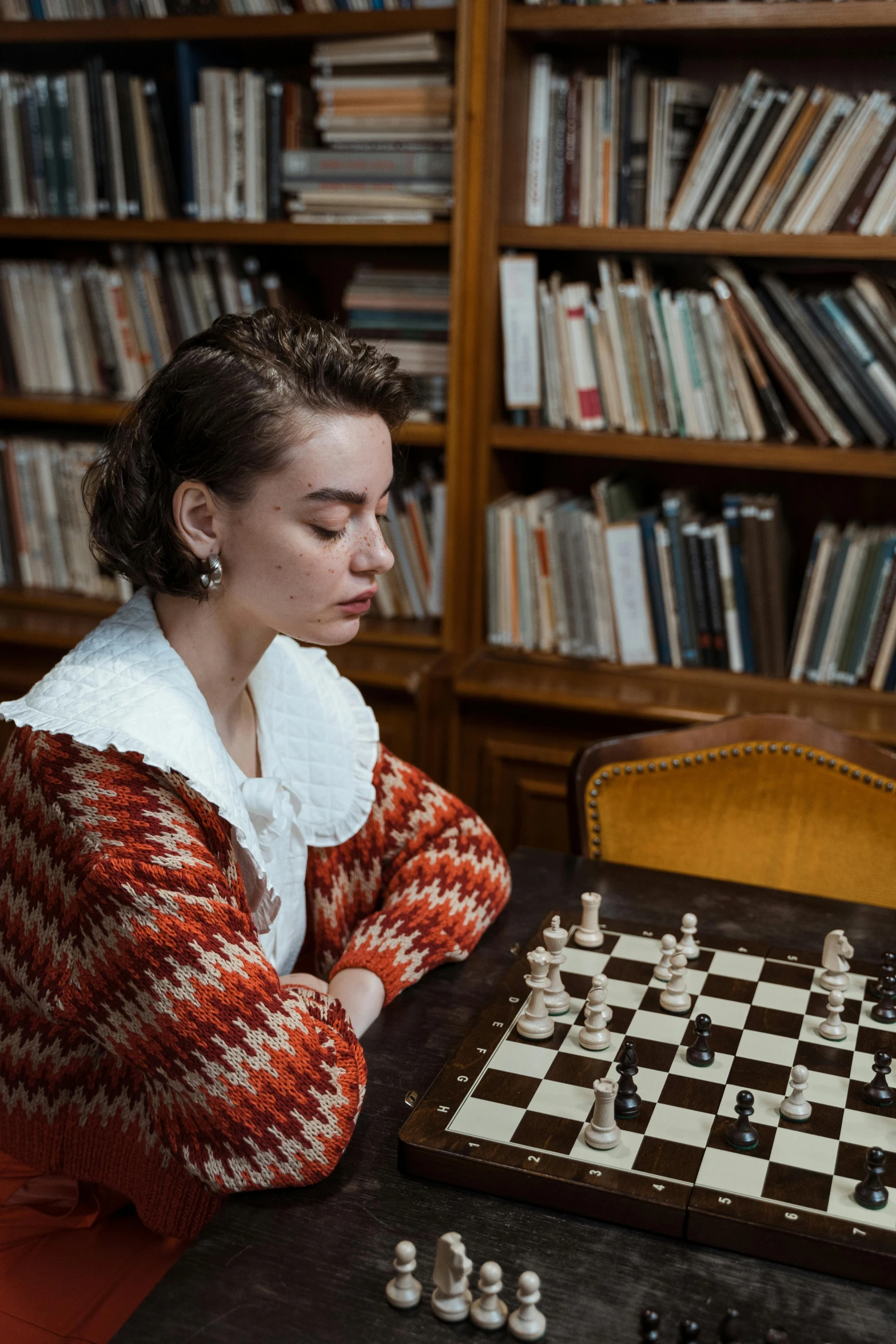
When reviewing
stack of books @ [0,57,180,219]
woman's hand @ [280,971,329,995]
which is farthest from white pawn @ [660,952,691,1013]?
stack of books @ [0,57,180,219]

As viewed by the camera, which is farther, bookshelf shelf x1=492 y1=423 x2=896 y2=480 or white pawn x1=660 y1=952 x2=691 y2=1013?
bookshelf shelf x1=492 y1=423 x2=896 y2=480

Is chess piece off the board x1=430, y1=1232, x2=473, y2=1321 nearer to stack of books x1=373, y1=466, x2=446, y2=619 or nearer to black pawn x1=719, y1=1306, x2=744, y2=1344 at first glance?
black pawn x1=719, y1=1306, x2=744, y2=1344

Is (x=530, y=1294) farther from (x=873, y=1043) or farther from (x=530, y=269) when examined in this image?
(x=530, y=269)

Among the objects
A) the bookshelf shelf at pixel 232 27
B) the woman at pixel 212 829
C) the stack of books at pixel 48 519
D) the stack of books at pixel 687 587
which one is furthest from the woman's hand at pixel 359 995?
the bookshelf shelf at pixel 232 27

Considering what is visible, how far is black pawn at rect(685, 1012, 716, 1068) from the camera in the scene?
109 cm

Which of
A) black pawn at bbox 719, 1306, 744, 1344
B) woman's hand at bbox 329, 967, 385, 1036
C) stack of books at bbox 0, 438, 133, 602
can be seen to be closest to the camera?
black pawn at bbox 719, 1306, 744, 1344

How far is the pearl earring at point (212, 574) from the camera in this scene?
1231mm

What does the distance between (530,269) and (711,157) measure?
0.39 metres

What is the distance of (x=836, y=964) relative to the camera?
1.24 metres

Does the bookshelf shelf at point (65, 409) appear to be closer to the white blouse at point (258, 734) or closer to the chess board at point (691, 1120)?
the white blouse at point (258, 734)

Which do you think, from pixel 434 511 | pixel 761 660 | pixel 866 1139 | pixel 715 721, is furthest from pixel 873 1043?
pixel 434 511

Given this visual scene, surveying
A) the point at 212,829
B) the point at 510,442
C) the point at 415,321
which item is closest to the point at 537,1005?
the point at 212,829

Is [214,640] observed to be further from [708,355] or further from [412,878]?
[708,355]

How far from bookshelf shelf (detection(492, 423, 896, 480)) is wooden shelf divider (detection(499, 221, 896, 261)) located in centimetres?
35
